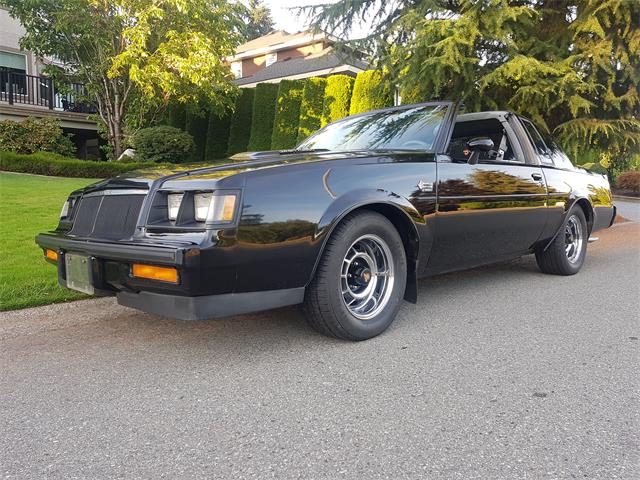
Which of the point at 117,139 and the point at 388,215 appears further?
the point at 117,139

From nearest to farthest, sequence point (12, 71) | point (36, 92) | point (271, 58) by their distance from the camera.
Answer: point (36, 92)
point (12, 71)
point (271, 58)

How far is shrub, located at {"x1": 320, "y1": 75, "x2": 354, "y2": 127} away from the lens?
16.5m

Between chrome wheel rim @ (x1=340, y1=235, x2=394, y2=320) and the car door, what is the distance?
18.1 inches

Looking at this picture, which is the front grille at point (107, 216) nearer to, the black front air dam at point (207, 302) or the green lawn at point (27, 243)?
the black front air dam at point (207, 302)

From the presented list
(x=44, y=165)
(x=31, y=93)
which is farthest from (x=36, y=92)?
(x=44, y=165)

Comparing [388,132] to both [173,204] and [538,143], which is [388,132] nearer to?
[538,143]

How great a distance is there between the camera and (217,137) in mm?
19859

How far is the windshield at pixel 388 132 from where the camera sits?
391 cm

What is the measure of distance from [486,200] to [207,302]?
8.02 feet

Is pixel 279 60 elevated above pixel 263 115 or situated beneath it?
elevated above

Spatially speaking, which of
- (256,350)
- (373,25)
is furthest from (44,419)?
(373,25)

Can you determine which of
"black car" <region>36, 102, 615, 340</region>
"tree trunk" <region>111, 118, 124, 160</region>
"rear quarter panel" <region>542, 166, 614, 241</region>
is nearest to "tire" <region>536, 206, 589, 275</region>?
"rear quarter panel" <region>542, 166, 614, 241</region>

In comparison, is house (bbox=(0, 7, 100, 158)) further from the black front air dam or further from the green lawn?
the black front air dam

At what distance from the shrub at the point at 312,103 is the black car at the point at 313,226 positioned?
42.9ft
